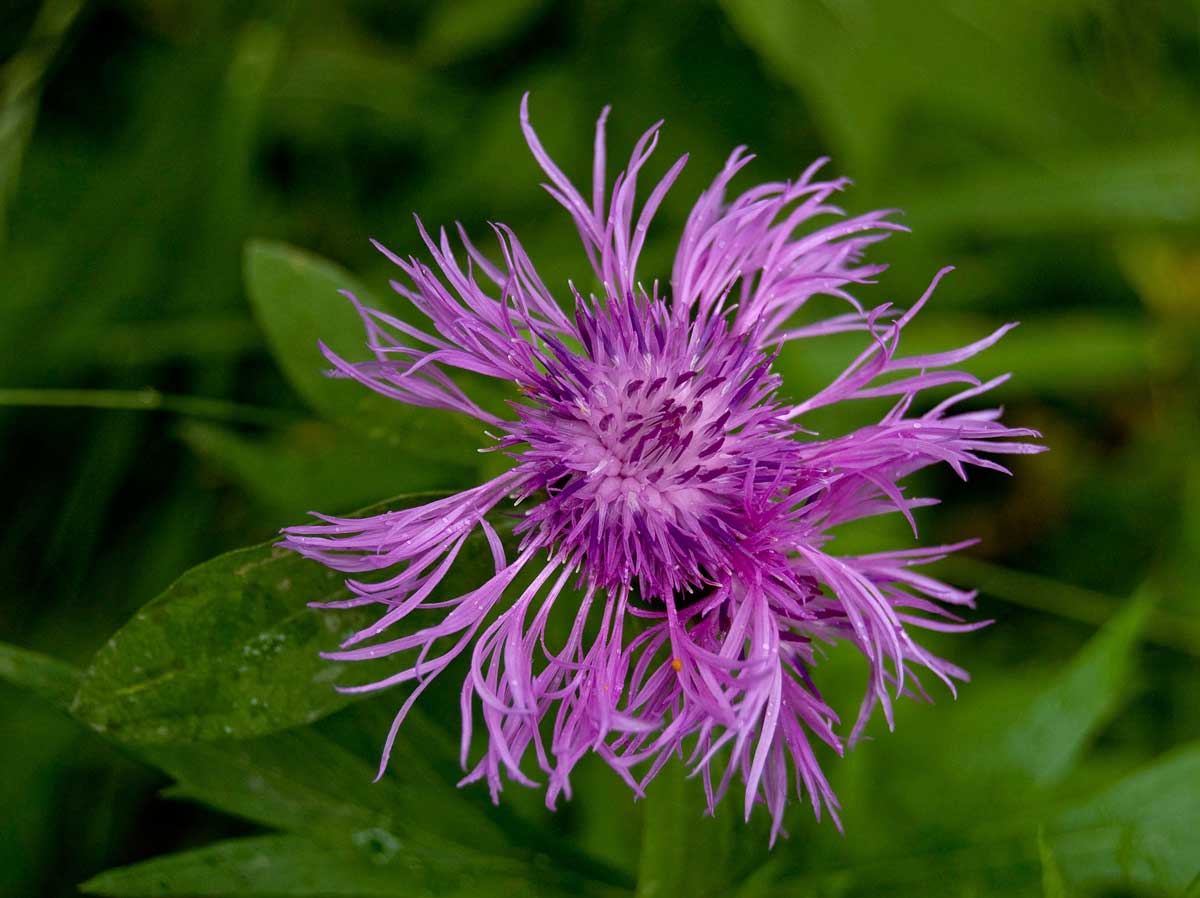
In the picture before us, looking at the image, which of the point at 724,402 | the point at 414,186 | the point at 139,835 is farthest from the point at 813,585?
the point at 414,186

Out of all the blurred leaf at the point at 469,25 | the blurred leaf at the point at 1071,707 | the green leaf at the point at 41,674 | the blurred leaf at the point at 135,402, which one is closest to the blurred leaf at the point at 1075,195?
the blurred leaf at the point at 469,25

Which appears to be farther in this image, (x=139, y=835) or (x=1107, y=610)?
(x=1107, y=610)

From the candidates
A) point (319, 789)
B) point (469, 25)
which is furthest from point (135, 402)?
point (469, 25)

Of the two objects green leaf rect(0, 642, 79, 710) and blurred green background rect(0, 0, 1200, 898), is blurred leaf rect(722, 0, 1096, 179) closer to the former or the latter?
blurred green background rect(0, 0, 1200, 898)

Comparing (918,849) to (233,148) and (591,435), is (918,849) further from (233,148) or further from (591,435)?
(233,148)

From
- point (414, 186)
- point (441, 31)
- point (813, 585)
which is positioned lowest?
point (813, 585)

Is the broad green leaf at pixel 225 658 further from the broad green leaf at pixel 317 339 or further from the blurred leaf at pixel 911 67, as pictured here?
the blurred leaf at pixel 911 67
